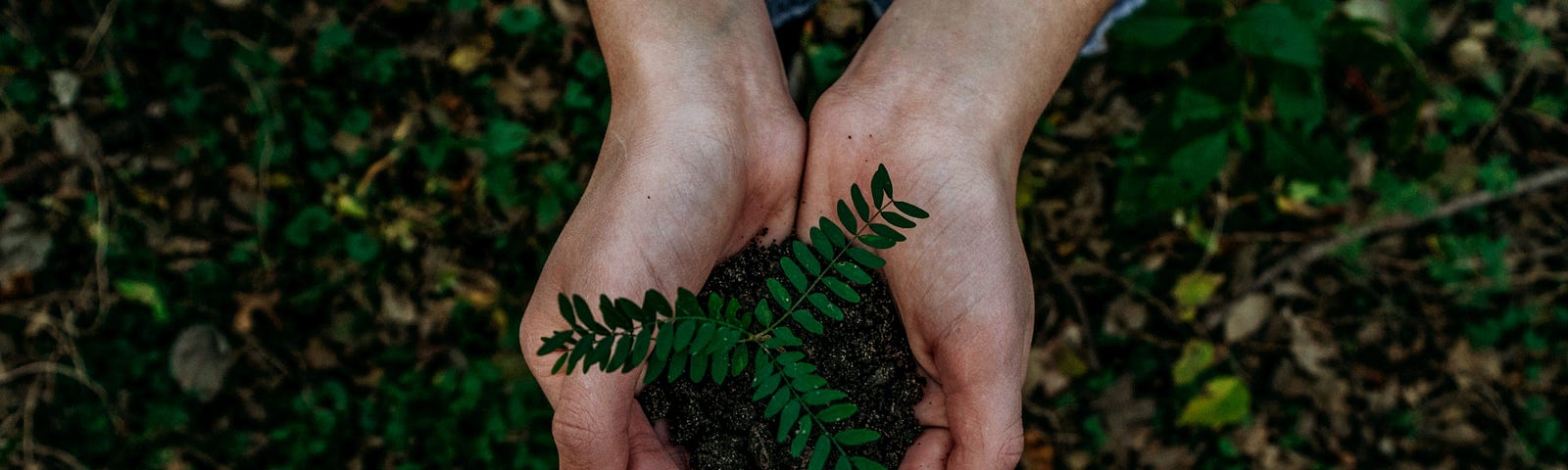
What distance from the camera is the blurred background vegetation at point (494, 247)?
3.73 meters

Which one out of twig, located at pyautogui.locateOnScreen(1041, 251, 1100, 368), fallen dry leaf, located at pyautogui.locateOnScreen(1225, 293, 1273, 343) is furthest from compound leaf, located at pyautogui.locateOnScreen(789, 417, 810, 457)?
fallen dry leaf, located at pyautogui.locateOnScreen(1225, 293, 1273, 343)

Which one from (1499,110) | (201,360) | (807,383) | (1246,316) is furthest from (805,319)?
(1499,110)

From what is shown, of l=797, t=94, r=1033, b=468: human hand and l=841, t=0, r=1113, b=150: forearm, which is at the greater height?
l=841, t=0, r=1113, b=150: forearm

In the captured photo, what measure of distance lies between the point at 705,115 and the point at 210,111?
2.59 meters

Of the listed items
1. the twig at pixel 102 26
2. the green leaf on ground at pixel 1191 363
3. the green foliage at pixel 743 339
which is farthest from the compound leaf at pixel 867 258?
the twig at pixel 102 26

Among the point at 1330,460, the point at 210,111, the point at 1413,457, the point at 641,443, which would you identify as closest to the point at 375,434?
the point at 210,111

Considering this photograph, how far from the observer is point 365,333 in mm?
3750

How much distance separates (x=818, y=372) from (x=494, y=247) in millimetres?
1943

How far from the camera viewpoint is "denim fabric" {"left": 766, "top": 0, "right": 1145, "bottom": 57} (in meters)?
3.06

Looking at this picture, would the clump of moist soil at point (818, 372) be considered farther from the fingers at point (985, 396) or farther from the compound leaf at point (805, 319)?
the compound leaf at point (805, 319)

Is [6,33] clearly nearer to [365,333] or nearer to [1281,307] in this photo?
[365,333]

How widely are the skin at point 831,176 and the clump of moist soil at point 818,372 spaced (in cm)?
5

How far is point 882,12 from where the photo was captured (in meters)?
3.15

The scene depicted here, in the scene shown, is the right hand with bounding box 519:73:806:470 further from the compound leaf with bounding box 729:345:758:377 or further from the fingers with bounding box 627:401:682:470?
the compound leaf with bounding box 729:345:758:377
